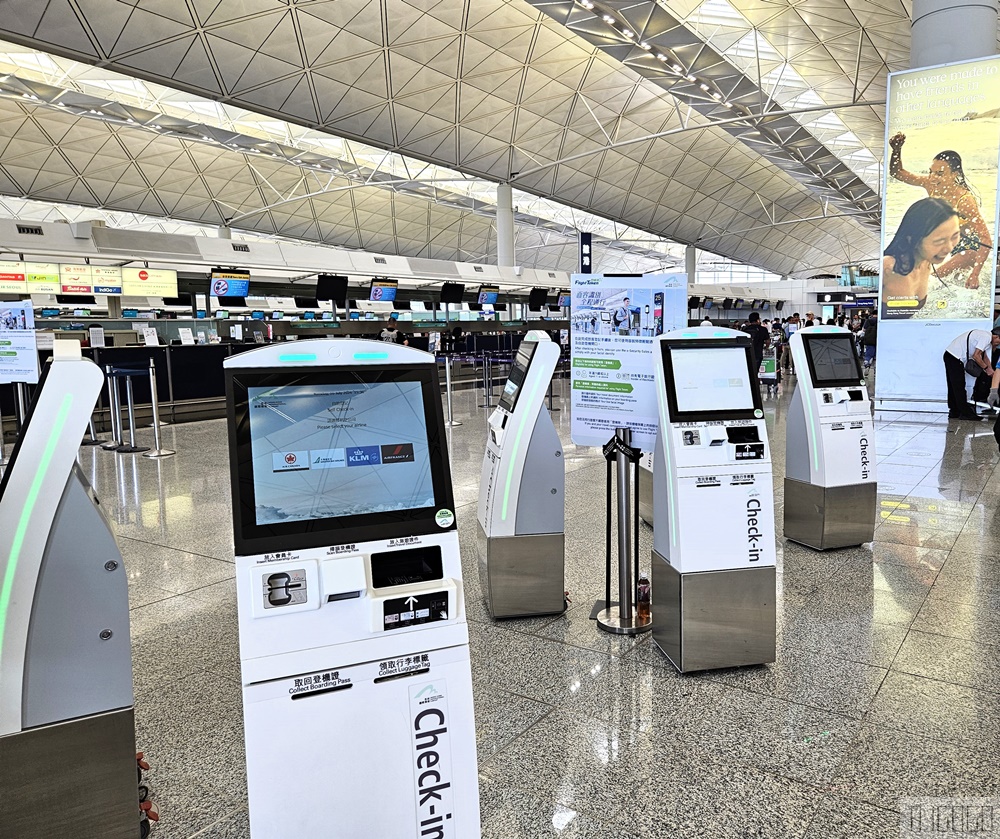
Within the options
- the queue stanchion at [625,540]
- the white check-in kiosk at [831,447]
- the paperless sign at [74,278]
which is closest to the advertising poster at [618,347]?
the queue stanchion at [625,540]

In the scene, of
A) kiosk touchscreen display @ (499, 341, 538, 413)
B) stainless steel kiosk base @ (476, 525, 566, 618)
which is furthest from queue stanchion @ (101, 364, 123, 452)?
stainless steel kiosk base @ (476, 525, 566, 618)

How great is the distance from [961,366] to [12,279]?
15.8 metres

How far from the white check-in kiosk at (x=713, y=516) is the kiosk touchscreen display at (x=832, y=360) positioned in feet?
6.20

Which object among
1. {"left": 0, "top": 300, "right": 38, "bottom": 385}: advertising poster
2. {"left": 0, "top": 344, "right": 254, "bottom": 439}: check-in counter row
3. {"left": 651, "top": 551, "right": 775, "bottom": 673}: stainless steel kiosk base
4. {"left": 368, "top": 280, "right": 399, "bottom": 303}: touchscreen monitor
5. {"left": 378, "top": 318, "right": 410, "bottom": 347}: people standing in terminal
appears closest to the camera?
{"left": 651, "top": 551, "right": 775, "bottom": 673}: stainless steel kiosk base

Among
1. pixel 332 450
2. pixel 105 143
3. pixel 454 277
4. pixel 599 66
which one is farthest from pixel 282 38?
pixel 332 450

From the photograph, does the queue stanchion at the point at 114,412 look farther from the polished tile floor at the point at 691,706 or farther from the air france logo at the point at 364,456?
the air france logo at the point at 364,456

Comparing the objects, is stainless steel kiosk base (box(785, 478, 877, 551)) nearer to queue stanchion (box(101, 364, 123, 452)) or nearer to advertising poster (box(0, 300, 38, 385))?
advertising poster (box(0, 300, 38, 385))

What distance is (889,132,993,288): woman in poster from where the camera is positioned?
10070 millimetres

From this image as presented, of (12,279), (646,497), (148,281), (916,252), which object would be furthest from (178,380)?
(916,252)

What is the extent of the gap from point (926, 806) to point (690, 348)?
1.85 meters

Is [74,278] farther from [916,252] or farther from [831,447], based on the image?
[916,252]

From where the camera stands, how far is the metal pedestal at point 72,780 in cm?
171

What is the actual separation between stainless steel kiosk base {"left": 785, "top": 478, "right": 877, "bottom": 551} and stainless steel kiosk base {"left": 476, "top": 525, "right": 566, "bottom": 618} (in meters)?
2.05

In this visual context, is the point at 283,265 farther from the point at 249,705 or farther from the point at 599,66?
the point at 249,705
